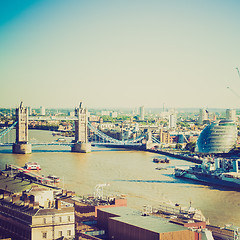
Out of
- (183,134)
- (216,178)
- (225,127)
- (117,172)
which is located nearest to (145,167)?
(117,172)

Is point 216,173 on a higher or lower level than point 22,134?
lower

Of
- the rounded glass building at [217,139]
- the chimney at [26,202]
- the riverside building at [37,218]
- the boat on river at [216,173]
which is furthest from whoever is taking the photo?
the rounded glass building at [217,139]

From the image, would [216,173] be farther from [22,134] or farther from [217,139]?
[22,134]

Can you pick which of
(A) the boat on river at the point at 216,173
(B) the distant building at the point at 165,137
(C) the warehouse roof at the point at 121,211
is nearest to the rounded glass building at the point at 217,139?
(A) the boat on river at the point at 216,173

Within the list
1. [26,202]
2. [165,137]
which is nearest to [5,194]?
[26,202]

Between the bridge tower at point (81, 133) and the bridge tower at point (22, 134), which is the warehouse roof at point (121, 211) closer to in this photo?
the bridge tower at point (22, 134)

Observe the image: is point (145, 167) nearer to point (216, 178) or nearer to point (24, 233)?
point (216, 178)
